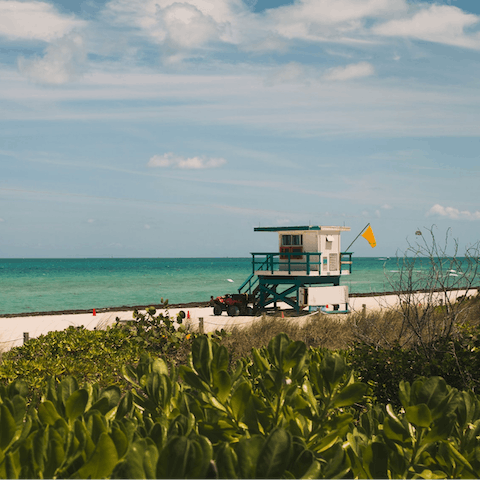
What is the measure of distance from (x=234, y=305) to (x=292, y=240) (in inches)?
186

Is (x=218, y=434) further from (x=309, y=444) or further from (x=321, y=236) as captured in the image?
(x=321, y=236)

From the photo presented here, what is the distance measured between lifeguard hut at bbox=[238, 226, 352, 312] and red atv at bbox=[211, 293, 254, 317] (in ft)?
1.97

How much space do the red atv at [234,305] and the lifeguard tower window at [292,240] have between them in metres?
3.63

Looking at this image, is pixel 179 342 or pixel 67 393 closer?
pixel 67 393

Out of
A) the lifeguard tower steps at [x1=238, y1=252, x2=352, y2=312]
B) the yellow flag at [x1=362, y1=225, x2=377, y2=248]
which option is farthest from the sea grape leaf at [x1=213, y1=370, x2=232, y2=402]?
the yellow flag at [x1=362, y1=225, x2=377, y2=248]

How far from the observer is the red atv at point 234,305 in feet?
86.2

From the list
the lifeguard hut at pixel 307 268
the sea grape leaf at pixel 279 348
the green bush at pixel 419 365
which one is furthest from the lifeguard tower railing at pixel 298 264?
the sea grape leaf at pixel 279 348

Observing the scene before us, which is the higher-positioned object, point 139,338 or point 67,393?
point 67,393

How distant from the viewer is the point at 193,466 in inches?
41.8

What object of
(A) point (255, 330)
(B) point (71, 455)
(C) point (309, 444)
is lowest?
(A) point (255, 330)

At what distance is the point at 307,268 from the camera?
83.8ft

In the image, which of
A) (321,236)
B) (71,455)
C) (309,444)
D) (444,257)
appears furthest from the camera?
(321,236)

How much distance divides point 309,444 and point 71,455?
813 millimetres

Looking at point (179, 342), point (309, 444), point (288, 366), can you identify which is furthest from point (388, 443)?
point (179, 342)
